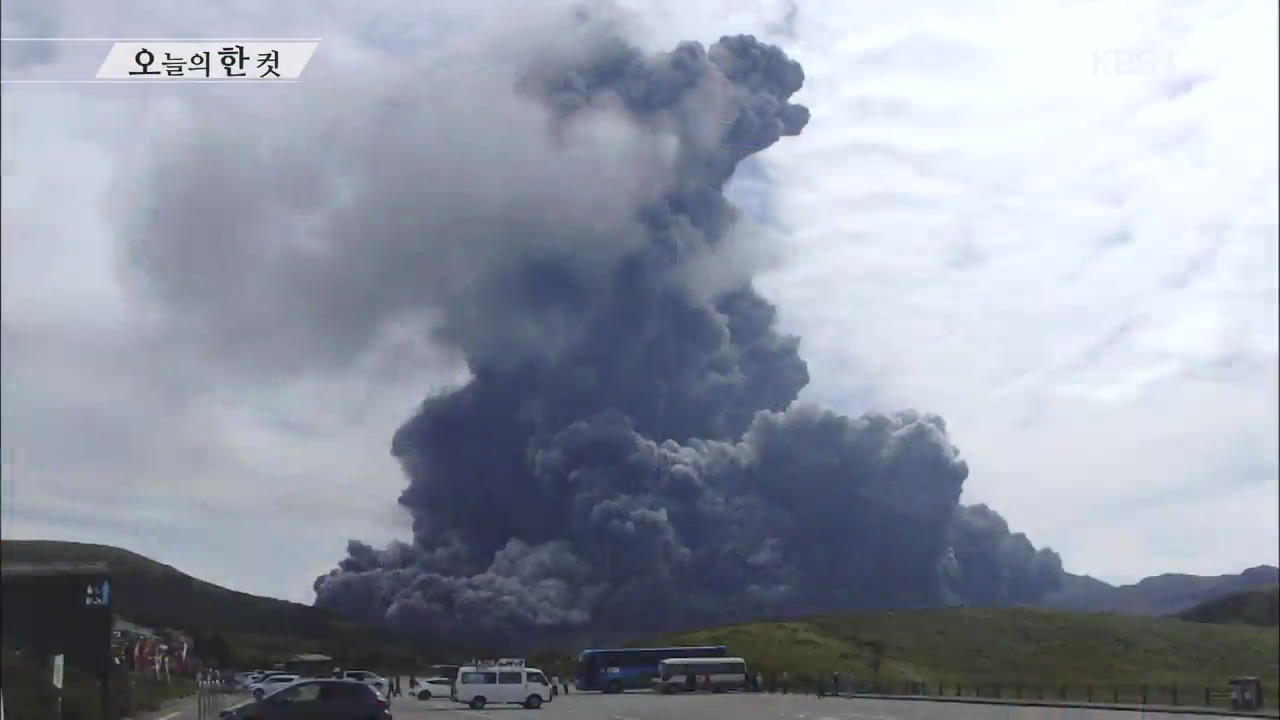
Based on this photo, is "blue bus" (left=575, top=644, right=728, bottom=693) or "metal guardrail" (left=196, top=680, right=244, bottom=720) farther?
"blue bus" (left=575, top=644, right=728, bottom=693)

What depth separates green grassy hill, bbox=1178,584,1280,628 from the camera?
152750 mm

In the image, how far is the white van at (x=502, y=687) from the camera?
2643 inches

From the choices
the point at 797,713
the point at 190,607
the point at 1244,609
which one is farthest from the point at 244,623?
the point at 1244,609

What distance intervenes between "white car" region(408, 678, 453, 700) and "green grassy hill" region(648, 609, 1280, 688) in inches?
1116

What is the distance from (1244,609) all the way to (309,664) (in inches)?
4494

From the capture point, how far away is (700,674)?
9431cm

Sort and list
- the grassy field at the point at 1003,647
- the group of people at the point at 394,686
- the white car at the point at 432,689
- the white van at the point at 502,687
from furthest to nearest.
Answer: the grassy field at the point at 1003,647 < the white car at the point at 432,689 < the group of people at the point at 394,686 < the white van at the point at 502,687

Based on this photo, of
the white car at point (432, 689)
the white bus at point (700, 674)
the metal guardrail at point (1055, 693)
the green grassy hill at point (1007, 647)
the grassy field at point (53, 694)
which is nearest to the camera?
the grassy field at point (53, 694)

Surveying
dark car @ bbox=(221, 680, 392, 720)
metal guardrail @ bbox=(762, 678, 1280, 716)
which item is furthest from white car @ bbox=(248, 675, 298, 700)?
metal guardrail @ bbox=(762, 678, 1280, 716)

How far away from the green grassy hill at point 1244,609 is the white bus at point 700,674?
7618 cm

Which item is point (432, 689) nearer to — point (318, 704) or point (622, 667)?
point (622, 667)

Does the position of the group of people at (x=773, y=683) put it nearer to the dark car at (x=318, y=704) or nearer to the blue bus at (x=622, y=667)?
the blue bus at (x=622, y=667)

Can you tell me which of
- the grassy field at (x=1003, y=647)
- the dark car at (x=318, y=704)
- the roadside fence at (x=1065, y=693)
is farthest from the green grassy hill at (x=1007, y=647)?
the dark car at (x=318, y=704)

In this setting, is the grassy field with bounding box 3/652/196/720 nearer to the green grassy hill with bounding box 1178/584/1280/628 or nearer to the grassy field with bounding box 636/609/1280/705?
the grassy field with bounding box 636/609/1280/705
